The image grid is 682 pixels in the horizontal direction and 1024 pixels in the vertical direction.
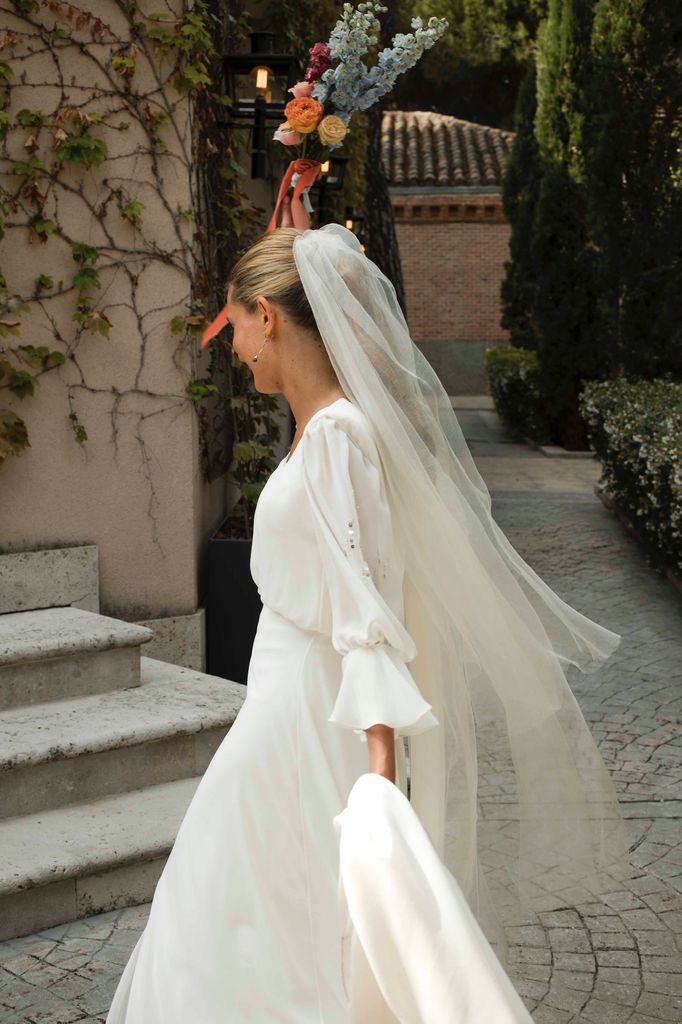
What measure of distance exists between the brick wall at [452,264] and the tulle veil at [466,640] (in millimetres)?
27166

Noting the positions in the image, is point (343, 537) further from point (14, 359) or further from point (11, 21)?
point (11, 21)

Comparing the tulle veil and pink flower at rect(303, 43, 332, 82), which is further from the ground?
pink flower at rect(303, 43, 332, 82)

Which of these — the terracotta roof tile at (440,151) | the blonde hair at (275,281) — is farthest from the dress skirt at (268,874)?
the terracotta roof tile at (440,151)

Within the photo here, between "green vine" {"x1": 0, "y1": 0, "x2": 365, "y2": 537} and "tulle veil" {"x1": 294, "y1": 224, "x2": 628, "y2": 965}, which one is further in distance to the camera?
"green vine" {"x1": 0, "y1": 0, "x2": 365, "y2": 537}

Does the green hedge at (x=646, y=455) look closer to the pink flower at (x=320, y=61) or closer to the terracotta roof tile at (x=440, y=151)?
the pink flower at (x=320, y=61)

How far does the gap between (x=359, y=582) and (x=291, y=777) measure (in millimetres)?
467

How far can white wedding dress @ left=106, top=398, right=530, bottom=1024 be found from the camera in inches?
91.7

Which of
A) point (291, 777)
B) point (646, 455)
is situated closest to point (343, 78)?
point (291, 777)

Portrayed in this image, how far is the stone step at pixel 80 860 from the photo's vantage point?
376cm

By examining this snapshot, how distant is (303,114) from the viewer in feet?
13.0

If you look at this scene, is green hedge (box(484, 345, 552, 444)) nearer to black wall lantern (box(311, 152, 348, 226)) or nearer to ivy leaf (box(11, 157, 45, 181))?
black wall lantern (box(311, 152, 348, 226))

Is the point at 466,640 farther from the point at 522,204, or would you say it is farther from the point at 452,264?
the point at 452,264

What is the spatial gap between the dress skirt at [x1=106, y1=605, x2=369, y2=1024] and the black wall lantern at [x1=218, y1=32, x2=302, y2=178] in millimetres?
4123

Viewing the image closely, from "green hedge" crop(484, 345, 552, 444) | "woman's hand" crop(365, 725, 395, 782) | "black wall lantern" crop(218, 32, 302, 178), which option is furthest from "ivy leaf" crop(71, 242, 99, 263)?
"green hedge" crop(484, 345, 552, 444)
